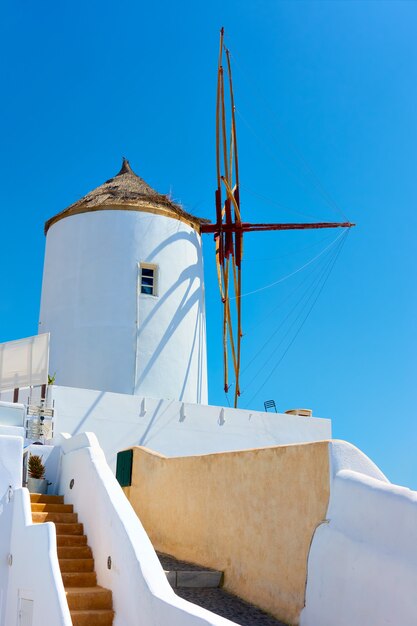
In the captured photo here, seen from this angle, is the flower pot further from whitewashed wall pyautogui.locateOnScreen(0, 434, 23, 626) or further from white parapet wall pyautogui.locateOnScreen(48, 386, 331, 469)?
white parapet wall pyautogui.locateOnScreen(48, 386, 331, 469)

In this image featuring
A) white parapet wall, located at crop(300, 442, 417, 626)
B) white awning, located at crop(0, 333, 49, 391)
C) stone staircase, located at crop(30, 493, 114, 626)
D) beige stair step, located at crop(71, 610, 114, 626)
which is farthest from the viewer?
white awning, located at crop(0, 333, 49, 391)

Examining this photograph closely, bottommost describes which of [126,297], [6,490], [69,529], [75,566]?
[75,566]

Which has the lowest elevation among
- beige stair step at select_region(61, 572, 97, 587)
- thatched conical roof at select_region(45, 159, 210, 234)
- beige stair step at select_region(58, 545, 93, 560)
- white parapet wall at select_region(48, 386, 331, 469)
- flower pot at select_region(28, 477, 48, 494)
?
beige stair step at select_region(61, 572, 97, 587)

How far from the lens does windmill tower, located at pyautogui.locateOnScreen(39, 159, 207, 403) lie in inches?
690

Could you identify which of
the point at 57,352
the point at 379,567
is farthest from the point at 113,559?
the point at 57,352

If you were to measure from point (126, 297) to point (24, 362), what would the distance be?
4.21 metres

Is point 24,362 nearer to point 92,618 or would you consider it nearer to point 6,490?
point 6,490

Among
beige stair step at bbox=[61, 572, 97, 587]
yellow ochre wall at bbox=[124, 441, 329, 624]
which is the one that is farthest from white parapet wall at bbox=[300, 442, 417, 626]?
beige stair step at bbox=[61, 572, 97, 587]

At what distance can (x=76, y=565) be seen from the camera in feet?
29.0

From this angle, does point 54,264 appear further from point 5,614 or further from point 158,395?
point 5,614

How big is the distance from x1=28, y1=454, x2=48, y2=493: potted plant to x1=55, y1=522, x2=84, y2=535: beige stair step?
4.93 feet

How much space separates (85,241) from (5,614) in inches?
427

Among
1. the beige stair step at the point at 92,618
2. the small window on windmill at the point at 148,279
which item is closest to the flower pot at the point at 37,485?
the beige stair step at the point at 92,618

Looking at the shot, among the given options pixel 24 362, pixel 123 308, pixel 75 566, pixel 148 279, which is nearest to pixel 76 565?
pixel 75 566
